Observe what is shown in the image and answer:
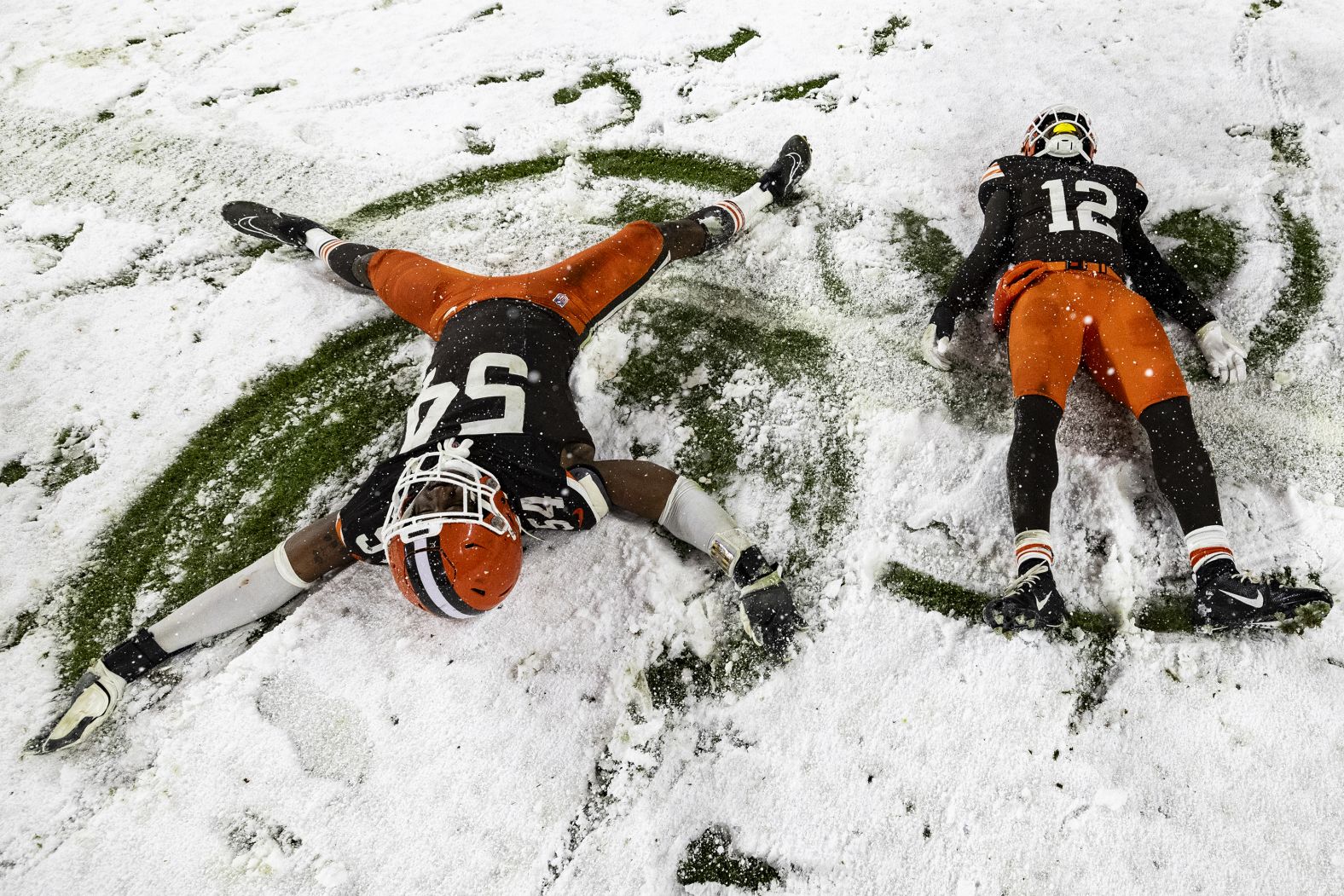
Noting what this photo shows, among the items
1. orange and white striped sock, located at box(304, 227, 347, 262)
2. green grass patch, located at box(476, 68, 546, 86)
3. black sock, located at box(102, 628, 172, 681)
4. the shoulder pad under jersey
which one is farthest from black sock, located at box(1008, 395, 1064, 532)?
green grass patch, located at box(476, 68, 546, 86)

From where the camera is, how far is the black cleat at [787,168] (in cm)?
369

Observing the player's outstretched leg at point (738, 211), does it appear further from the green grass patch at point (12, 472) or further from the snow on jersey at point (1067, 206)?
the green grass patch at point (12, 472)

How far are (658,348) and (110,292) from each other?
2799 mm

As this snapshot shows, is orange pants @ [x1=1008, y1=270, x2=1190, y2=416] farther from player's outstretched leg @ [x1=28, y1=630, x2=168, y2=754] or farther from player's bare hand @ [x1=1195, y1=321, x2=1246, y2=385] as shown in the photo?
player's outstretched leg @ [x1=28, y1=630, x2=168, y2=754]

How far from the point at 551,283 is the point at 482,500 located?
1128 mm

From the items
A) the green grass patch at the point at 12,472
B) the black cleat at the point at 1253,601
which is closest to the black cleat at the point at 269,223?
the green grass patch at the point at 12,472

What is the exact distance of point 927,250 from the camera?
352 centimetres

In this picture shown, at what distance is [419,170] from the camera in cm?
418

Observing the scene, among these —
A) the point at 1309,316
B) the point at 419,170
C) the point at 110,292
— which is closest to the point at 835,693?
the point at 1309,316

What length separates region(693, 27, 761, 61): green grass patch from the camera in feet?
14.9

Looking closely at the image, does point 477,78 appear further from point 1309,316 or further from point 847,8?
point 1309,316

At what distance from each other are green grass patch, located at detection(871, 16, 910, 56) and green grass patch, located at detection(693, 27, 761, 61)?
2.39 ft

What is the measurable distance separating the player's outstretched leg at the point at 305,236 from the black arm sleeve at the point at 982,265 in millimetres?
2623

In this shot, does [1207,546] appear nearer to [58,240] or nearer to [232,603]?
[232,603]
